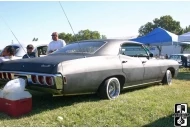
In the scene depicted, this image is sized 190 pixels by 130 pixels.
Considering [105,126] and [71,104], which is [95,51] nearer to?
[71,104]

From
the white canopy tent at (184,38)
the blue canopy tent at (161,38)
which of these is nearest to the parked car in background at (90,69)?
the white canopy tent at (184,38)

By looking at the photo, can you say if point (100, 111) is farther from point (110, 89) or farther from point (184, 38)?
point (184, 38)

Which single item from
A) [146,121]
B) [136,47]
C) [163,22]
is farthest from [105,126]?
[163,22]

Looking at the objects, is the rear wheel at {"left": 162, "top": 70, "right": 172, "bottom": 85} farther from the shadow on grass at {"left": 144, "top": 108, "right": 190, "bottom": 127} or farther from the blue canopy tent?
the blue canopy tent

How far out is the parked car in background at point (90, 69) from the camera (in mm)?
3812

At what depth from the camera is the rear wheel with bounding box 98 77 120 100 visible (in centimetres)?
451

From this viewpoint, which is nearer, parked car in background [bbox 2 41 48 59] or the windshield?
the windshield

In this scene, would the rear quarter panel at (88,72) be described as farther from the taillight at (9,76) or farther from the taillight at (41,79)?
the taillight at (9,76)

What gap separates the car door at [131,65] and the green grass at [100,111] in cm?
31

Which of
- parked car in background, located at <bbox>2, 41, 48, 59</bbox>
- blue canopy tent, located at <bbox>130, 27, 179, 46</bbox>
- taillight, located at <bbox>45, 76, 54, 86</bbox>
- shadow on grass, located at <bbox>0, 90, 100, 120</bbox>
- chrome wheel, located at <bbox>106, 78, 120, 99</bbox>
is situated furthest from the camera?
blue canopy tent, located at <bbox>130, 27, 179, 46</bbox>

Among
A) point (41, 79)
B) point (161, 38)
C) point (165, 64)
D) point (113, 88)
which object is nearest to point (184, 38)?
point (161, 38)

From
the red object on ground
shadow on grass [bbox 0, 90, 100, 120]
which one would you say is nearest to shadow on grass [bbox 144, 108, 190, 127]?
shadow on grass [bbox 0, 90, 100, 120]

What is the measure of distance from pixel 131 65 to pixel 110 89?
0.72 metres

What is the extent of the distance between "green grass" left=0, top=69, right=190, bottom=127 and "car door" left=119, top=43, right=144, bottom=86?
315 mm
